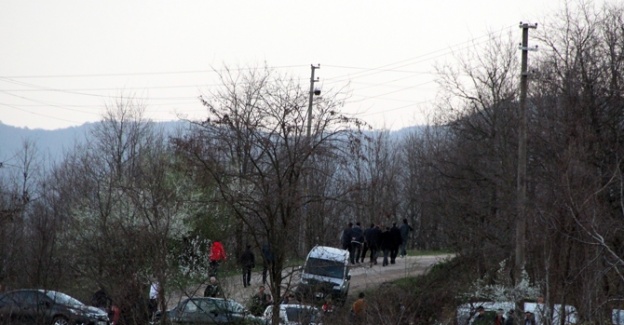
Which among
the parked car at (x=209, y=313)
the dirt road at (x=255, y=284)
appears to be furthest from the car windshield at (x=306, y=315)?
the parked car at (x=209, y=313)

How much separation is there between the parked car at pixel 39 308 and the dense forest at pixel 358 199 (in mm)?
355

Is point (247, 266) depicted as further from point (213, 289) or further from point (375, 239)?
point (375, 239)

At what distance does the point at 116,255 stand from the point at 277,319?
346 cm

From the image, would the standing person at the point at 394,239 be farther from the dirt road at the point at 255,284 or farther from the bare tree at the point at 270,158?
the bare tree at the point at 270,158

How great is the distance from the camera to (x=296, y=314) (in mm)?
17609

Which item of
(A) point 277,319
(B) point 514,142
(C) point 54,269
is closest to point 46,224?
(C) point 54,269

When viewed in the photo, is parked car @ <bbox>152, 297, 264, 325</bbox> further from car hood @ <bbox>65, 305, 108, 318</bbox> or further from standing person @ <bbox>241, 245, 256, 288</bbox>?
standing person @ <bbox>241, 245, 256, 288</bbox>

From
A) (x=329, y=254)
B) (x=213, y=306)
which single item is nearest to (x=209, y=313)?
(x=213, y=306)

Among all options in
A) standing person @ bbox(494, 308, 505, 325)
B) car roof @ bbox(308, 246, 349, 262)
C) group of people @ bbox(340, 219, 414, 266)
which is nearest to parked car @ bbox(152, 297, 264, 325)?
standing person @ bbox(494, 308, 505, 325)

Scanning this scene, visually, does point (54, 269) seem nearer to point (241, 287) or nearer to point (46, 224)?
point (46, 224)

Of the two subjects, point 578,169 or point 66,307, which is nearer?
point 66,307

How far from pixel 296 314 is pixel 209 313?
164cm

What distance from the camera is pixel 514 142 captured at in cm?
3759

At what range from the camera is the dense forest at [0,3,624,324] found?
17.3 m
